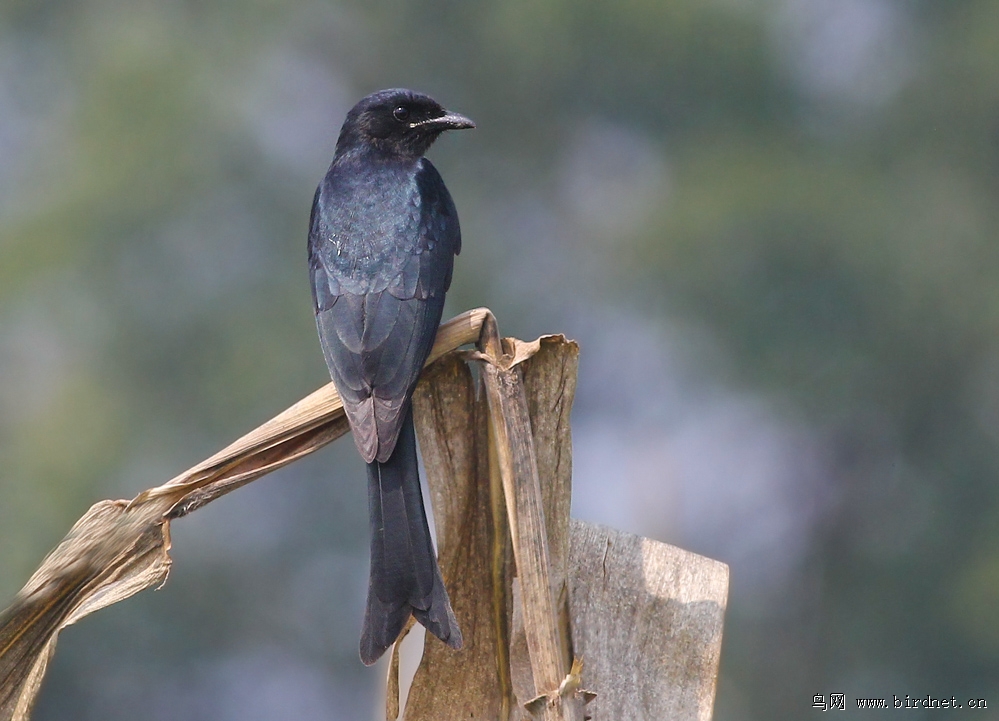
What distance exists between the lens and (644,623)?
9.58ft

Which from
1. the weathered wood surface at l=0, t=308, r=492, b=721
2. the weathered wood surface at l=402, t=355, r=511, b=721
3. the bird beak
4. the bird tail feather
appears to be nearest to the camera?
the weathered wood surface at l=0, t=308, r=492, b=721

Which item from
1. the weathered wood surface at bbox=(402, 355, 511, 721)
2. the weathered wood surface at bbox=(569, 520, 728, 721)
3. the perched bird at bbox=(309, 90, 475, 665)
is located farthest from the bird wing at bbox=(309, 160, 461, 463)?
the weathered wood surface at bbox=(569, 520, 728, 721)

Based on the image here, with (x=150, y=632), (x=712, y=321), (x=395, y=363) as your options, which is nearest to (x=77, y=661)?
(x=150, y=632)

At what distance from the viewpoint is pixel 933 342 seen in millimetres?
15906

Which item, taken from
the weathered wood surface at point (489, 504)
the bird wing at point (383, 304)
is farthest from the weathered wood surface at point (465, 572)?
the bird wing at point (383, 304)

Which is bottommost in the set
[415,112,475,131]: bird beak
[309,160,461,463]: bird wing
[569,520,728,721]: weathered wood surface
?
[569,520,728,721]: weathered wood surface

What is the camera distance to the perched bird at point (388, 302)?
2.64 meters

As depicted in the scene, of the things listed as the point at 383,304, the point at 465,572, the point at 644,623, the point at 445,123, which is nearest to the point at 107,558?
the point at 465,572

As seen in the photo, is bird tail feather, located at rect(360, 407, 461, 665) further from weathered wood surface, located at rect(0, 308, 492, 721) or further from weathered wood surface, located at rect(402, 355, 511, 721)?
weathered wood surface, located at rect(0, 308, 492, 721)

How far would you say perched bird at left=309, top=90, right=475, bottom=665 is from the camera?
8.65 feet

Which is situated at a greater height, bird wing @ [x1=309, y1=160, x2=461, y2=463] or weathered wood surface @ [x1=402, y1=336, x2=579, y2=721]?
bird wing @ [x1=309, y1=160, x2=461, y2=463]

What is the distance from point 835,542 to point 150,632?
7747mm

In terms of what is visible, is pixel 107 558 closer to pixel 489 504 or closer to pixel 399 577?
pixel 399 577

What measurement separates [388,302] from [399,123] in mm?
1074
